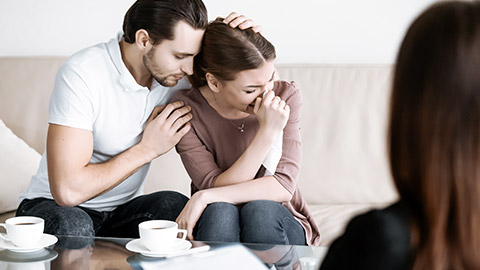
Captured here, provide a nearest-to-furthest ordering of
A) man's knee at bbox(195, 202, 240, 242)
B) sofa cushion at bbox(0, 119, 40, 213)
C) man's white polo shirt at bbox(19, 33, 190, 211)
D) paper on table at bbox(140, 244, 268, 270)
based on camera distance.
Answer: paper on table at bbox(140, 244, 268, 270)
man's knee at bbox(195, 202, 240, 242)
man's white polo shirt at bbox(19, 33, 190, 211)
sofa cushion at bbox(0, 119, 40, 213)

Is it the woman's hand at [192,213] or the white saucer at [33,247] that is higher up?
the white saucer at [33,247]

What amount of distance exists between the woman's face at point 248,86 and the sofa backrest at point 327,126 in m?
0.62

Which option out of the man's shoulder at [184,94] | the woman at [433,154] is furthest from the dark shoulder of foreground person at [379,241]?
the man's shoulder at [184,94]

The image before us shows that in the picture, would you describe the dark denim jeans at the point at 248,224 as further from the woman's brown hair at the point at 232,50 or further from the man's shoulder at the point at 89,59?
the man's shoulder at the point at 89,59

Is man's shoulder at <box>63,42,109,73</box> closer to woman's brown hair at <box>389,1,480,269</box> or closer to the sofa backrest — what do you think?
the sofa backrest

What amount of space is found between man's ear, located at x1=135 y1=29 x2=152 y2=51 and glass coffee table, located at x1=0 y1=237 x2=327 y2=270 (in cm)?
55

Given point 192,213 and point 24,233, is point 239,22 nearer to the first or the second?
point 192,213

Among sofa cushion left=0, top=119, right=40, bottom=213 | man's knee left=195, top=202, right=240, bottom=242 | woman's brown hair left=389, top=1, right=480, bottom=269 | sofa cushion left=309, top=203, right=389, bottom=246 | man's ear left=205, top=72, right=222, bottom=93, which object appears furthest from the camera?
sofa cushion left=0, top=119, right=40, bottom=213

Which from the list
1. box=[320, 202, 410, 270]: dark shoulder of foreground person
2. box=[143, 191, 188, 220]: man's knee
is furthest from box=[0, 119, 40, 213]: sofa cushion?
box=[320, 202, 410, 270]: dark shoulder of foreground person

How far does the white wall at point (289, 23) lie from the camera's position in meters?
2.60

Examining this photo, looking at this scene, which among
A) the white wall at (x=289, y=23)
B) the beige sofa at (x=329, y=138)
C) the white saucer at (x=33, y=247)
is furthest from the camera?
the white wall at (x=289, y=23)

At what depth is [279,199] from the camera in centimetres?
173

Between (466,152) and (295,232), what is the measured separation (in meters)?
1.03

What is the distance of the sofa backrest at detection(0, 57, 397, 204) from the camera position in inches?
91.7
